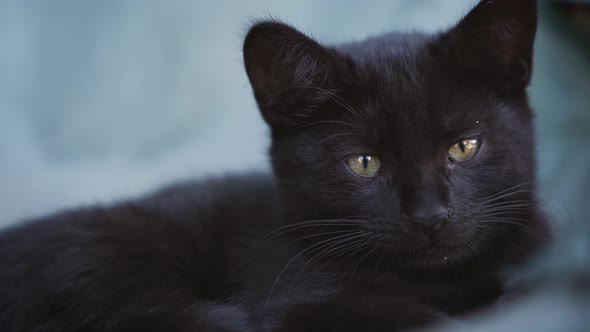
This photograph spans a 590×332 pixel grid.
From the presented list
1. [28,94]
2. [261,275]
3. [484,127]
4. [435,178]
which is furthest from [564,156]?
[28,94]

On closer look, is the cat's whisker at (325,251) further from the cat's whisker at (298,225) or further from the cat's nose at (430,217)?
the cat's nose at (430,217)

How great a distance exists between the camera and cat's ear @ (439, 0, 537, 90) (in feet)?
5.00

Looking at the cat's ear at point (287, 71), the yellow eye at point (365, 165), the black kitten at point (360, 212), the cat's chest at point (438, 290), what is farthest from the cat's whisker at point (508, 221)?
the cat's ear at point (287, 71)

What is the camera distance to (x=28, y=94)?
2.66 meters

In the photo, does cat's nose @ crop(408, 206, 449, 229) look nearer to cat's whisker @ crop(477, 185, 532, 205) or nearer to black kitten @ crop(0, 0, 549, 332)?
black kitten @ crop(0, 0, 549, 332)

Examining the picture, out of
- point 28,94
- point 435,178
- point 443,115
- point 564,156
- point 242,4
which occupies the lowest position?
point 435,178

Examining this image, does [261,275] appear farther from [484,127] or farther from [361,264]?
[484,127]

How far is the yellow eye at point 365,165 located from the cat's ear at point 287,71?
0.18 m

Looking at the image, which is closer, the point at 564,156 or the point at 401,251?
the point at 401,251

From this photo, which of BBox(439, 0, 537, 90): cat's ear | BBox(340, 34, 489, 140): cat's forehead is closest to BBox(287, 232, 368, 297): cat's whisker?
BBox(340, 34, 489, 140): cat's forehead

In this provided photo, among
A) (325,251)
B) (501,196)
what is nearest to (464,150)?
(501,196)

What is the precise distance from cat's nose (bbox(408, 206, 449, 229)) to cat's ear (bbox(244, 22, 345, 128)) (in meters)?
0.38

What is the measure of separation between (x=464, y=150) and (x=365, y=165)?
0.74 feet

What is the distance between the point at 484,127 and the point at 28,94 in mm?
1873
